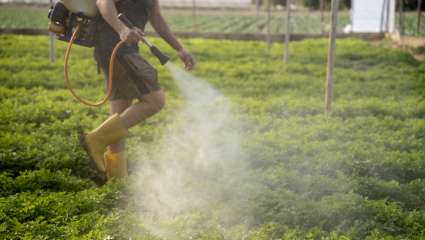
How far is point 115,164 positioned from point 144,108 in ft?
2.13

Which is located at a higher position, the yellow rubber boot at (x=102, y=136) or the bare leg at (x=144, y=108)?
the bare leg at (x=144, y=108)

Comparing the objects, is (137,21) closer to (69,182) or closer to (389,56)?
(69,182)

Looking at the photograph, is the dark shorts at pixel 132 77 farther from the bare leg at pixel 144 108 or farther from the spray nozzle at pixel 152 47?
the spray nozzle at pixel 152 47

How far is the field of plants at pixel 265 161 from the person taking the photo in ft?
15.8

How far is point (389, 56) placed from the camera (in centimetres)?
1395

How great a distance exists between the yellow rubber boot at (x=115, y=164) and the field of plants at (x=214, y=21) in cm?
1412

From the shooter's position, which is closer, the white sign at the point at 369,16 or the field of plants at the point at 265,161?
the field of plants at the point at 265,161

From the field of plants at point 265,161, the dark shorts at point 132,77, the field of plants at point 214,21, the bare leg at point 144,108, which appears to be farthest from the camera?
the field of plants at point 214,21

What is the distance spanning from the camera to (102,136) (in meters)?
5.53

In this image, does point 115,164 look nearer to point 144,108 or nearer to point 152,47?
point 144,108

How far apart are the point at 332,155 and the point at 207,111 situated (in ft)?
8.85

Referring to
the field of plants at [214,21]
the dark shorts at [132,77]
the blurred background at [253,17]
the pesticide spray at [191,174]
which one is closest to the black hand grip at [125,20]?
the dark shorts at [132,77]

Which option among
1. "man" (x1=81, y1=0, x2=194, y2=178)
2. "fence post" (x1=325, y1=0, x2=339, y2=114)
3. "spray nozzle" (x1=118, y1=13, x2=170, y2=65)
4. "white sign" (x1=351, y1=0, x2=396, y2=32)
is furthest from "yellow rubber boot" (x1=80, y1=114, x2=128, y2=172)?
"white sign" (x1=351, y1=0, x2=396, y2=32)

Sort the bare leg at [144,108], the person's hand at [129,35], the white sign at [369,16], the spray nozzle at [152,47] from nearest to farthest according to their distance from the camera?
the person's hand at [129,35] → the spray nozzle at [152,47] → the bare leg at [144,108] → the white sign at [369,16]
